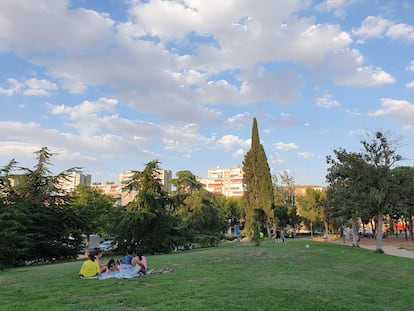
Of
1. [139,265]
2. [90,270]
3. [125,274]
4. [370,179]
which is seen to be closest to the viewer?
[125,274]

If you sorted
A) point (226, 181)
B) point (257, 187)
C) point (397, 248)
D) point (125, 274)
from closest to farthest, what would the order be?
point (125, 274)
point (397, 248)
point (257, 187)
point (226, 181)

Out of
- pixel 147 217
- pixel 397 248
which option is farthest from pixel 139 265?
pixel 397 248

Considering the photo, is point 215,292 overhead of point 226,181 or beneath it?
beneath

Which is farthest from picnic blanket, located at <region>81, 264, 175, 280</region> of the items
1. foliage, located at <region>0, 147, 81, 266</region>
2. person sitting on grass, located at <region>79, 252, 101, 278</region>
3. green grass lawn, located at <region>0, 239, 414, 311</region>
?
foliage, located at <region>0, 147, 81, 266</region>

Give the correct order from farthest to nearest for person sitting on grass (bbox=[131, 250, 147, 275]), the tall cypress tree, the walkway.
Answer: the tall cypress tree, the walkway, person sitting on grass (bbox=[131, 250, 147, 275])

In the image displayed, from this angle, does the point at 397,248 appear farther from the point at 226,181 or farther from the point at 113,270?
the point at 226,181

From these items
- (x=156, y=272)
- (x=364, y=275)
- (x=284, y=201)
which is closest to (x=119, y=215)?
(x=156, y=272)

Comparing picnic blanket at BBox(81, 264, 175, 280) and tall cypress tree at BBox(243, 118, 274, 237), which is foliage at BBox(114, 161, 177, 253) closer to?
picnic blanket at BBox(81, 264, 175, 280)

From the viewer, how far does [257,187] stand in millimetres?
44750

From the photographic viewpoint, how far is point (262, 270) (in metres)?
11.8

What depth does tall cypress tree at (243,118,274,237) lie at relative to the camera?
144ft

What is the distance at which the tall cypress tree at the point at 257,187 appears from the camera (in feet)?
144

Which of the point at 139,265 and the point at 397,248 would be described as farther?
the point at 397,248

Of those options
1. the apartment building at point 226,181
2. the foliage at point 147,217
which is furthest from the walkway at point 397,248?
the apartment building at point 226,181
